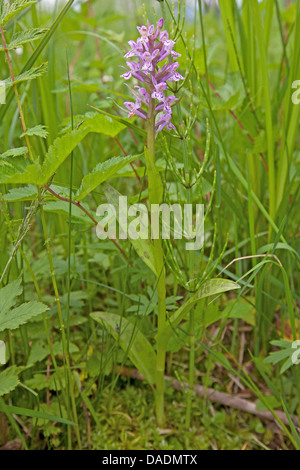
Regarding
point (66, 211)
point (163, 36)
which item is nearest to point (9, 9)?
point (163, 36)

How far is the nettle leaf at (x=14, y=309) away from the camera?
875 millimetres

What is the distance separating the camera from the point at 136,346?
3.65 ft

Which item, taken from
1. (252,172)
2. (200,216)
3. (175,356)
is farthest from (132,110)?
(175,356)

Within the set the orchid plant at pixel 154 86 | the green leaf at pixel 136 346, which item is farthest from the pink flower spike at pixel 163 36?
the green leaf at pixel 136 346

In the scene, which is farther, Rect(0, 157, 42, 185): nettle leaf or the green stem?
the green stem

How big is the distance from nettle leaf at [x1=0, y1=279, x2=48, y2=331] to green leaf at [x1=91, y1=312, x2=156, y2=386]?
0.21m

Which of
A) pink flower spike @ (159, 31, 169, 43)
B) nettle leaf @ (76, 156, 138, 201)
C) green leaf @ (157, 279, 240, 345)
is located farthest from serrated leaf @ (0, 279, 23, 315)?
pink flower spike @ (159, 31, 169, 43)

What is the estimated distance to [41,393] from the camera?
1.18 metres

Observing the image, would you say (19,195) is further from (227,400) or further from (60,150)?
(227,400)

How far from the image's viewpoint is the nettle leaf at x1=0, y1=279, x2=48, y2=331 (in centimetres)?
87

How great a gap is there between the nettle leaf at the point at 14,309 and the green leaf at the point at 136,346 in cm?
21

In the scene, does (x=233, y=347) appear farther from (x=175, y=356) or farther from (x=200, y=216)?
(x=200, y=216)

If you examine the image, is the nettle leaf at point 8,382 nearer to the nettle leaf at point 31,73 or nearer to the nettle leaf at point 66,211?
the nettle leaf at point 66,211

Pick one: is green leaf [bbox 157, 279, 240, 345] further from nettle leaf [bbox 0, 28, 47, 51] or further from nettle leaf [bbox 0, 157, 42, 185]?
nettle leaf [bbox 0, 28, 47, 51]
